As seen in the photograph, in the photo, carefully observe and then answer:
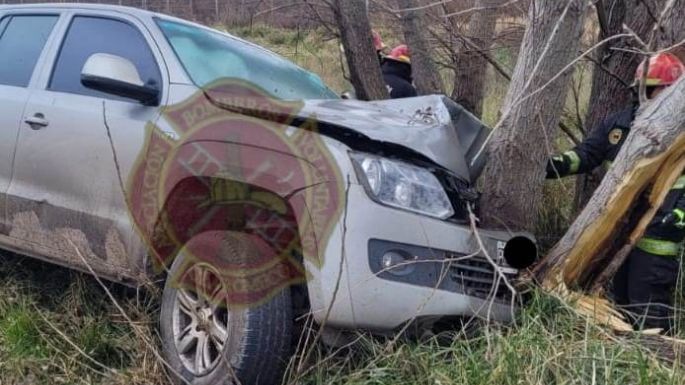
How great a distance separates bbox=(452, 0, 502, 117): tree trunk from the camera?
18.7 ft

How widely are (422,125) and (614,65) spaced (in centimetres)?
219

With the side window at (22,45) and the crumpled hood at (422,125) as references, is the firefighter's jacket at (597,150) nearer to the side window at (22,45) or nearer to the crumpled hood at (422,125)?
the crumpled hood at (422,125)

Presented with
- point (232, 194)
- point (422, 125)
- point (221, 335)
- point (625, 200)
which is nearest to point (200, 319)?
point (221, 335)

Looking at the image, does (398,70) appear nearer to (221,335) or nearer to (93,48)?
(93,48)

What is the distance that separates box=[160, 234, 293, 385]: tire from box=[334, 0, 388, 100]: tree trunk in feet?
9.47

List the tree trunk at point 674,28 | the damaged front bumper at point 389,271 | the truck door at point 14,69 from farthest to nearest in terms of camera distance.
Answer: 1. the tree trunk at point 674,28
2. the truck door at point 14,69
3. the damaged front bumper at point 389,271

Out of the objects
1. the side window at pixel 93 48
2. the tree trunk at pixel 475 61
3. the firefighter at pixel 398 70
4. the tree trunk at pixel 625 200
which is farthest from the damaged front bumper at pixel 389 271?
the firefighter at pixel 398 70

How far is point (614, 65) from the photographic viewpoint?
5.00 m

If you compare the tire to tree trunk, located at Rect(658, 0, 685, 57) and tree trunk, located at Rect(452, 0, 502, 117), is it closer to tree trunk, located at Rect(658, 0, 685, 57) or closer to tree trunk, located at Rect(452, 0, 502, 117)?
tree trunk, located at Rect(658, 0, 685, 57)

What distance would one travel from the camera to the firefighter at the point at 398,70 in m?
6.59

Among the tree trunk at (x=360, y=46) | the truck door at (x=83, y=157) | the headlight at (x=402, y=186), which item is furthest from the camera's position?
the tree trunk at (x=360, y=46)

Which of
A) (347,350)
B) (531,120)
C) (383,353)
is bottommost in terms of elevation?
(347,350)

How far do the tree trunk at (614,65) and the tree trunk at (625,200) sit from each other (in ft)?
4.41

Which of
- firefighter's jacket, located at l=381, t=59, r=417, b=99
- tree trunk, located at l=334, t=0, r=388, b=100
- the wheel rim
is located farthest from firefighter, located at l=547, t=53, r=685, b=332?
firefighter's jacket, located at l=381, t=59, r=417, b=99
